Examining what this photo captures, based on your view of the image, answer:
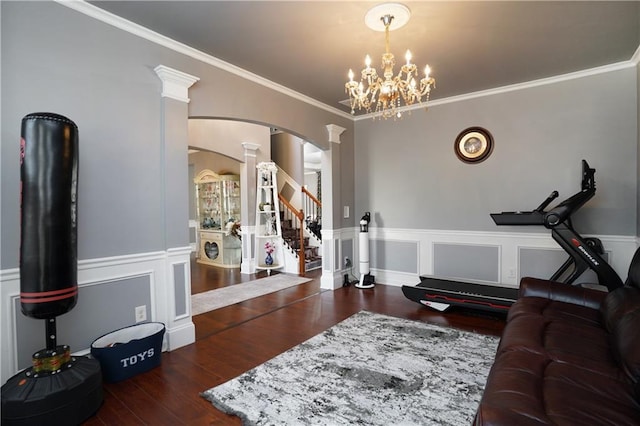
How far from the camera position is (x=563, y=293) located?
2600 millimetres

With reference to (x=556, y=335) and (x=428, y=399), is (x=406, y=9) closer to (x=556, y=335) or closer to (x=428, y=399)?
(x=556, y=335)

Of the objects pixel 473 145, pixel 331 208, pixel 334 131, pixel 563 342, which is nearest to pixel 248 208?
pixel 331 208

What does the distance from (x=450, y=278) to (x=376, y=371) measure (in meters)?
2.51

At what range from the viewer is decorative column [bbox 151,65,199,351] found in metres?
2.86

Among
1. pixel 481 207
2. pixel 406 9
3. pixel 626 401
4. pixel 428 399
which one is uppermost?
pixel 406 9

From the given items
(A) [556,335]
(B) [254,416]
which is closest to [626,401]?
(A) [556,335]

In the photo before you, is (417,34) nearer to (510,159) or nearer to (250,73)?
(250,73)

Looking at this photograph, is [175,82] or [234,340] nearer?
[175,82]

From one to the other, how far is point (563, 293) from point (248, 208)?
5191mm

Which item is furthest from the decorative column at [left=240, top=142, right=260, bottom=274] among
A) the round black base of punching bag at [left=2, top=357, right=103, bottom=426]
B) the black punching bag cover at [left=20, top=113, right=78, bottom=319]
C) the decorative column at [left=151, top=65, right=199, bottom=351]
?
the black punching bag cover at [left=20, top=113, right=78, bottom=319]

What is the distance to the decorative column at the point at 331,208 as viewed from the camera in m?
5.02

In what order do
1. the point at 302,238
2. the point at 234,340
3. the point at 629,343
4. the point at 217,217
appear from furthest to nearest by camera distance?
the point at 217,217 → the point at 302,238 → the point at 234,340 → the point at 629,343

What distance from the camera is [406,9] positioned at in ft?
7.97

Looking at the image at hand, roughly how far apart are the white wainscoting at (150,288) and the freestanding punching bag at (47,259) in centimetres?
Answer: 31
